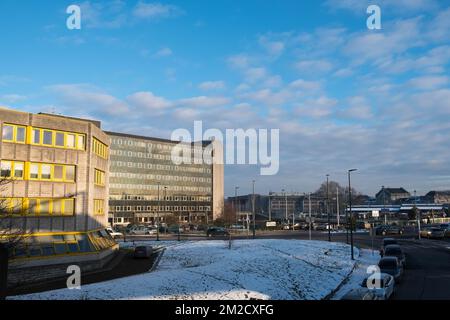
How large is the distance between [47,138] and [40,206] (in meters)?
5.03

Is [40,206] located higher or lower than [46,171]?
lower

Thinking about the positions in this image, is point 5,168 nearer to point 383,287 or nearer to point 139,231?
point 383,287

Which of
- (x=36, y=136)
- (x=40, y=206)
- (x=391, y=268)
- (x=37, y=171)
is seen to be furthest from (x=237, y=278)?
(x=36, y=136)

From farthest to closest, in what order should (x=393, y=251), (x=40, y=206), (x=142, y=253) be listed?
(x=142, y=253), (x=393, y=251), (x=40, y=206)

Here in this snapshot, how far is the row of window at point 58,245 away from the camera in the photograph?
28.5 m

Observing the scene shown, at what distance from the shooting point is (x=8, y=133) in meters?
29.8

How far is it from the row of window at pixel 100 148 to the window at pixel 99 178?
1.49m

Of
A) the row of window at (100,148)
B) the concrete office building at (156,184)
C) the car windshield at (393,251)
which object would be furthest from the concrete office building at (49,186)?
the concrete office building at (156,184)

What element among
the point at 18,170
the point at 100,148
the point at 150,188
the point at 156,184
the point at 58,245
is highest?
the point at 156,184

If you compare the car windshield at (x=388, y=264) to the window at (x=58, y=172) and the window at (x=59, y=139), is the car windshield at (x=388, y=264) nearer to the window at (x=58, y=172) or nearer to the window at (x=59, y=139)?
the window at (x=58, y=172)
